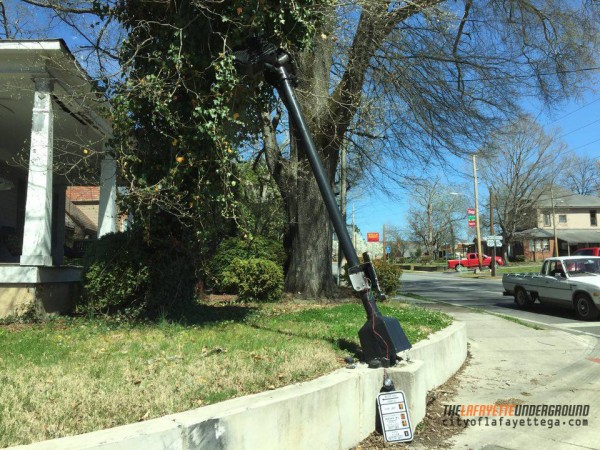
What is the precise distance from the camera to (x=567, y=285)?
1372 centimetres

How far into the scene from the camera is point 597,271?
550 inches

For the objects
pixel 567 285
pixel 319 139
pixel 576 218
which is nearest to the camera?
pixel 319 139

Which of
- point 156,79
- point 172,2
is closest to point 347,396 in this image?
point 156,79

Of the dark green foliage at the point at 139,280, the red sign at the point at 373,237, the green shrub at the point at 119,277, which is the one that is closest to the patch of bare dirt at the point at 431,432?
the dark green foliage at the point at 139,280

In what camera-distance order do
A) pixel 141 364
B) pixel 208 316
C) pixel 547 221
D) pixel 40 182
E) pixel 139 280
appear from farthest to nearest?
pixel 547 221, pixel 40 182, pixel 208 316, pixel 139 280, pixel 141 364

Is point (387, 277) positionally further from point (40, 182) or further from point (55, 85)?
point (55, 85)

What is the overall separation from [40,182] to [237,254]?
5412mm

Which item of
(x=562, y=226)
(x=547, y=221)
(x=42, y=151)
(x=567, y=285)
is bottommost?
(x=567, y=285)

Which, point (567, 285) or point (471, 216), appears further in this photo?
point (471, 216)

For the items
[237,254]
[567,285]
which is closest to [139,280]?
[237,254]

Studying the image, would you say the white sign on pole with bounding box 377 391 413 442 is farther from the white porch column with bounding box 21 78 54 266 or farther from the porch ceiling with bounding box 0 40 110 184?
the white porch column with bounding box 21 78 54 266

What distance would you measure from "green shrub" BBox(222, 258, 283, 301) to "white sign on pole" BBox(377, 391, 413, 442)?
725 cm

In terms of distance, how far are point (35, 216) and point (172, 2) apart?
4.40m

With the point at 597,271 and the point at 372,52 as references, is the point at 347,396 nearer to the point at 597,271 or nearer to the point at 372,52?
the point at 372,52
